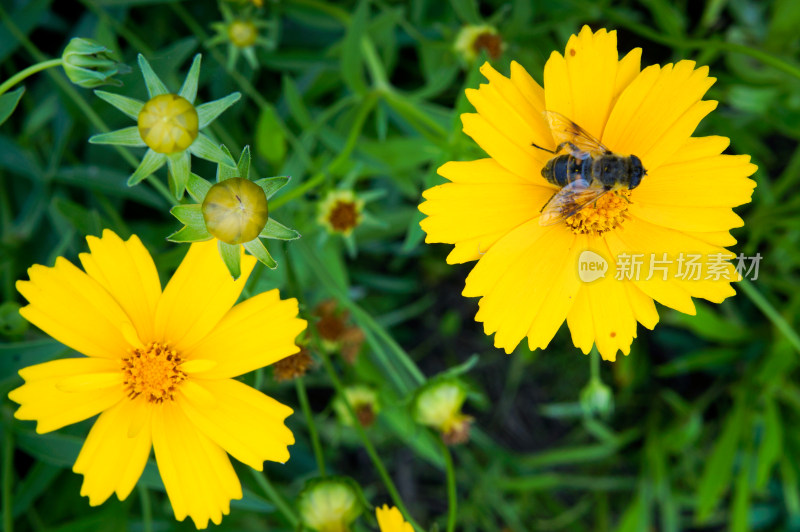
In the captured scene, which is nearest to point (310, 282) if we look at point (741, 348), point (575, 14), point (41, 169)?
point (41, 169)

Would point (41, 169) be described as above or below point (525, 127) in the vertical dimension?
above

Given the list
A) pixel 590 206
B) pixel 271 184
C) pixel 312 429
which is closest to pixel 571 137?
pixel 590 206

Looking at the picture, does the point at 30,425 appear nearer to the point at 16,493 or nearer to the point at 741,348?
the point at 16,493

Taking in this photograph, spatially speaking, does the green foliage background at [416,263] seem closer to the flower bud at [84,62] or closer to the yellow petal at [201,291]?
the yellow petal at [201,291]

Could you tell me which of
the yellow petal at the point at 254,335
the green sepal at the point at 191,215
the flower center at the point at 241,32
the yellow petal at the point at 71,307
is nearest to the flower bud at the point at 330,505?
the yellow petal at the point at 254,335

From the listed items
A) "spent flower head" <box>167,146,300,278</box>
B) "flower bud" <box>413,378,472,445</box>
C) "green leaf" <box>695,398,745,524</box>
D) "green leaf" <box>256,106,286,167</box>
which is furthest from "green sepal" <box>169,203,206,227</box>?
"green leaf" <box>695,398,745,524</box>

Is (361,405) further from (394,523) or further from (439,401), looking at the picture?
(394,523)

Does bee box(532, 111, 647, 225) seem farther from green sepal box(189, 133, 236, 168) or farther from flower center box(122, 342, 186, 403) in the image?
flower center box(122, 342, 186, 403)
